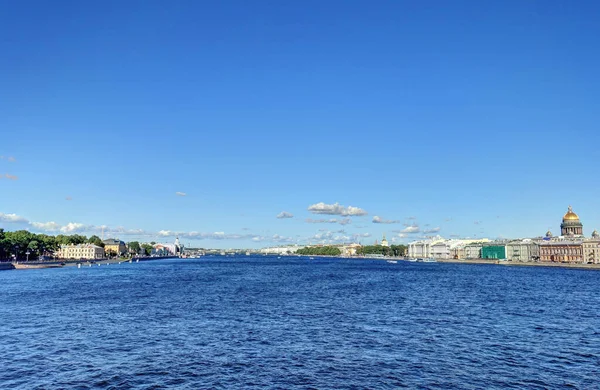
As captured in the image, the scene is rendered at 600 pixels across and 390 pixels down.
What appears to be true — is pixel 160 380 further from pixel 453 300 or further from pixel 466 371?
pixel 453 300

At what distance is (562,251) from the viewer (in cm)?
17312

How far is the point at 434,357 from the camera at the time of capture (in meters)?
26.0

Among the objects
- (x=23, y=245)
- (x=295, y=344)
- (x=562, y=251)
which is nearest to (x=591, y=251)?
(x=562, y=251)

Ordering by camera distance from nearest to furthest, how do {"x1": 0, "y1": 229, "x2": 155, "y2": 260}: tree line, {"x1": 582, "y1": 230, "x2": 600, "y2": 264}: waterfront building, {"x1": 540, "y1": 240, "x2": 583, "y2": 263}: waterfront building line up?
{"x1": 0, "y1": 229, "x2": 155, "y2": 260}: tree line, {"x1": 582, "y1": 230, "x2": 600, "y2": 264}: waterfront building, {"x1": 540, "y1": 240, "x2": 583, "y2": 263}: waterfront building

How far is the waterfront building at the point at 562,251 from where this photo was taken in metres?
164

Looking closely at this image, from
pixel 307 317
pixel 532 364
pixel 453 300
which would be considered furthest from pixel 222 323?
pixel 453 300

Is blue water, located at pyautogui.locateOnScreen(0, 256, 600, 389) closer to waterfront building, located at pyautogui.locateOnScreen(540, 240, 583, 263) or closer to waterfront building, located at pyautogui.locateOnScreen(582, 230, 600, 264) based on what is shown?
waterfront building, located at pyautogui.locateOnScreen(582, 230, 600, 264)

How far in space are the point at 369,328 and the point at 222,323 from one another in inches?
420

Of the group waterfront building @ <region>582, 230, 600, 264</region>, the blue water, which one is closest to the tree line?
the blue water

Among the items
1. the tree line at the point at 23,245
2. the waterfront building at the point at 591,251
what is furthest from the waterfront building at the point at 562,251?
the tree line at the point at 23,245

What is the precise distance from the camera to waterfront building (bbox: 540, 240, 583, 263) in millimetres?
163875

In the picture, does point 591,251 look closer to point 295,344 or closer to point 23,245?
point 295,344

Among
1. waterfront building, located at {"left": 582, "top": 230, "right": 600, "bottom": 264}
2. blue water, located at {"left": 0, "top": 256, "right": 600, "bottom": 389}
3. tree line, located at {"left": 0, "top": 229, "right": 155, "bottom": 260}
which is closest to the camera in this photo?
blue water, located at {"left": 0, "top": 256, "right": 600, "bottom": 389}

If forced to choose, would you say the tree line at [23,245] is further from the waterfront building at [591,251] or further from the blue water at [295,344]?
the waterfront building at [591,251]
